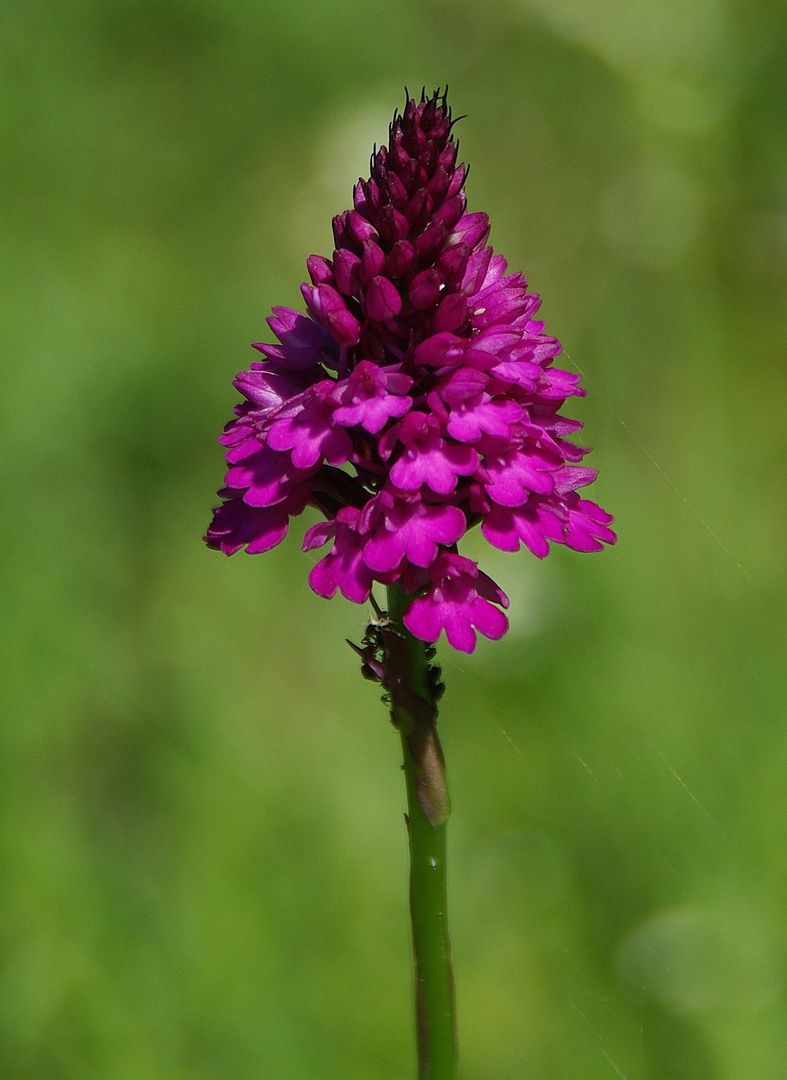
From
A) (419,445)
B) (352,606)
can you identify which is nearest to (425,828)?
(419,445)

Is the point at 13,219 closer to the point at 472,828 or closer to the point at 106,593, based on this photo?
the point at 106,593

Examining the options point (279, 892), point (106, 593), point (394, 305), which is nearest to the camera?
point (394, 305)

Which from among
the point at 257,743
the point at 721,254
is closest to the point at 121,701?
the point at 257,743

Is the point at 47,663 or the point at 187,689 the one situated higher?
the point at 47,663

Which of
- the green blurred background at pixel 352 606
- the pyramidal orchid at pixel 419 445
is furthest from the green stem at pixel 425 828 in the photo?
the green blurred background at pixel 352 606

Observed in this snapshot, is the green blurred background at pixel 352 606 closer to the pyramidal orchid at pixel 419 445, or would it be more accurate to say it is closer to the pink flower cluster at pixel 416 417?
the pyramidal orchid at pixel 419 445

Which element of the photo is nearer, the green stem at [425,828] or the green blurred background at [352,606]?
the green stem at [425,828]

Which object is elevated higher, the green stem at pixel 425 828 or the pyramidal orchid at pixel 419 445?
the pyramidal orchid at pixel 419 445
